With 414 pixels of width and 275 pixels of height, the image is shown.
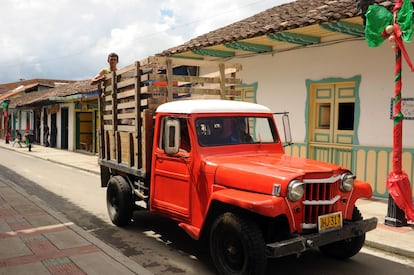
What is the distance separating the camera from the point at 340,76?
9125 millimetres

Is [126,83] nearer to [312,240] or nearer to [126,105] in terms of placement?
[126,105]

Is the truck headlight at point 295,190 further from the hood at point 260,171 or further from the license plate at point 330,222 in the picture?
the license plate at point 330,222

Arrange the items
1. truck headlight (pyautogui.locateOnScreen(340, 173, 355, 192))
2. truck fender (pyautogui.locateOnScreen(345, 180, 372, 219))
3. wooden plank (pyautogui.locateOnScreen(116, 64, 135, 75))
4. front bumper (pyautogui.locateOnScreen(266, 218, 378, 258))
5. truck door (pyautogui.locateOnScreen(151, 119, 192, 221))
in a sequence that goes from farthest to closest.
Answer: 1. wooden plank (pyautogui.locateOnScreen(116, 64, 135, 75))
2. truck door (pyautogui.locateOnScreen(151, 119, 192, 221))
3. truck fender (pyautogui.locateOnScreen(345, 180, 372, 219))
4. truck headlight (pyautogui.locateOnScreen(340, 173, 355, 192))
5. front bumper (pyautogui.locateOnScreen(266, 218, 378, 258))

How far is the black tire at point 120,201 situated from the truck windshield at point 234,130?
6.62ft

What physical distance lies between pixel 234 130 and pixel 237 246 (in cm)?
162

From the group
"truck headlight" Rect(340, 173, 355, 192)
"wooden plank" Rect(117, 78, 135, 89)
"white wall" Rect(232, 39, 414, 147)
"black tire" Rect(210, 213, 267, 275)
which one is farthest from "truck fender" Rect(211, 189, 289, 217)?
"white wall" Rect(232, 39, 414, 147)

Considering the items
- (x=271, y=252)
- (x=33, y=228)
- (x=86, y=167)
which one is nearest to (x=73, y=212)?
(x=33, y=228)

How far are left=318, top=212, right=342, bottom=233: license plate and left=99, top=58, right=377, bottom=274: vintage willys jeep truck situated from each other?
0.4 inches

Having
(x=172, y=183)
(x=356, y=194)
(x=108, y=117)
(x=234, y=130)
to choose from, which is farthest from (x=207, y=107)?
(x=108, y=117)

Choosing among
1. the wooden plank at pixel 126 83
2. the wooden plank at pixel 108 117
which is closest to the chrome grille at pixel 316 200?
the wooden plank at pixel 126 83

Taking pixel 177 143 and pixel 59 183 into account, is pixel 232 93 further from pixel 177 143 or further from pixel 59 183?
pixel 59 183

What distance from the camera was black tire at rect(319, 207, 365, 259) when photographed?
4918 mm

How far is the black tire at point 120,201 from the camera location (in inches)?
254

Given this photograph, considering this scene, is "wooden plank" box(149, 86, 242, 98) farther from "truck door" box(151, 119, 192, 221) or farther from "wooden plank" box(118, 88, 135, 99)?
"truck door" box(151, 119, 192, 221)
